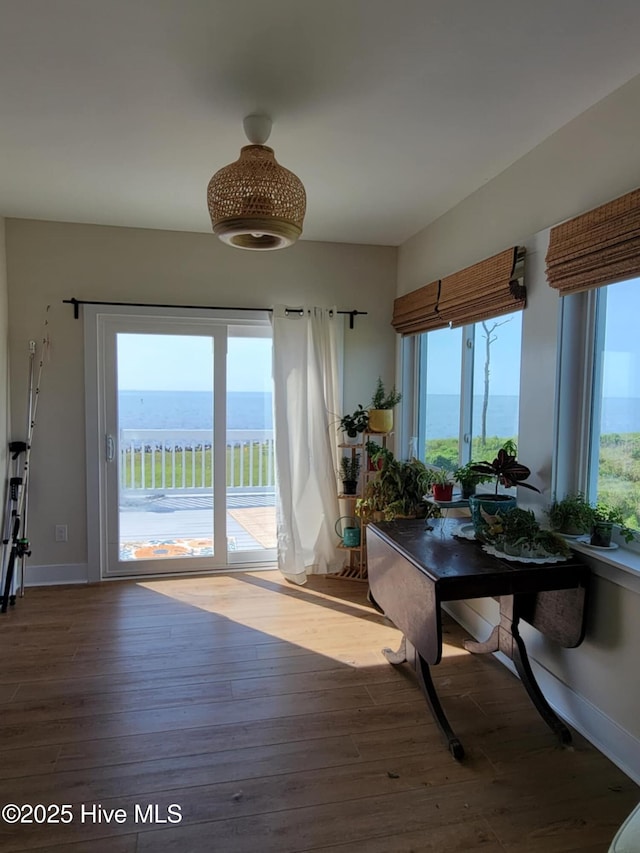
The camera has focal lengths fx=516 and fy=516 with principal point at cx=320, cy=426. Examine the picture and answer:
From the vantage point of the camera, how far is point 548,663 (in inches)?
87.4

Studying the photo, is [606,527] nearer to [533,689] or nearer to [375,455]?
[533,689]

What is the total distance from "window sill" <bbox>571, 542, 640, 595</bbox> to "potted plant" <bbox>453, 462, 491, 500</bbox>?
64 cm

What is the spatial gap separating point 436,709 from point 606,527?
38.1 inches

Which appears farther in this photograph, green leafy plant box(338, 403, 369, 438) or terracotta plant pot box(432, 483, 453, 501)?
green leafy plant box(338, 403, 369, 438)

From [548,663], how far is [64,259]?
11.8 feet

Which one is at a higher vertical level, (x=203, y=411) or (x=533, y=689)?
(x=203, y=411)

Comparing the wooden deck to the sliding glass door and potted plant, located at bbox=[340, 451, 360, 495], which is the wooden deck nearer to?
the sliding glass door

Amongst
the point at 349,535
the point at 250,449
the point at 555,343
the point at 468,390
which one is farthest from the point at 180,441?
the point at 555,343

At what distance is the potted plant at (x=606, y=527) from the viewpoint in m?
1.93

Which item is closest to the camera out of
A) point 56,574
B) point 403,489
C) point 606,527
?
point 606,527

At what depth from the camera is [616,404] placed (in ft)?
6.62

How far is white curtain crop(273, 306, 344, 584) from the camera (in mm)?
3629

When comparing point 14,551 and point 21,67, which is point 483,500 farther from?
point 14,551

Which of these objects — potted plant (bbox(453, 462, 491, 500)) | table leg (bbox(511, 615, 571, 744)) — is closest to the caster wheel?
table leg (bbox(511, 615, 571, 744))
